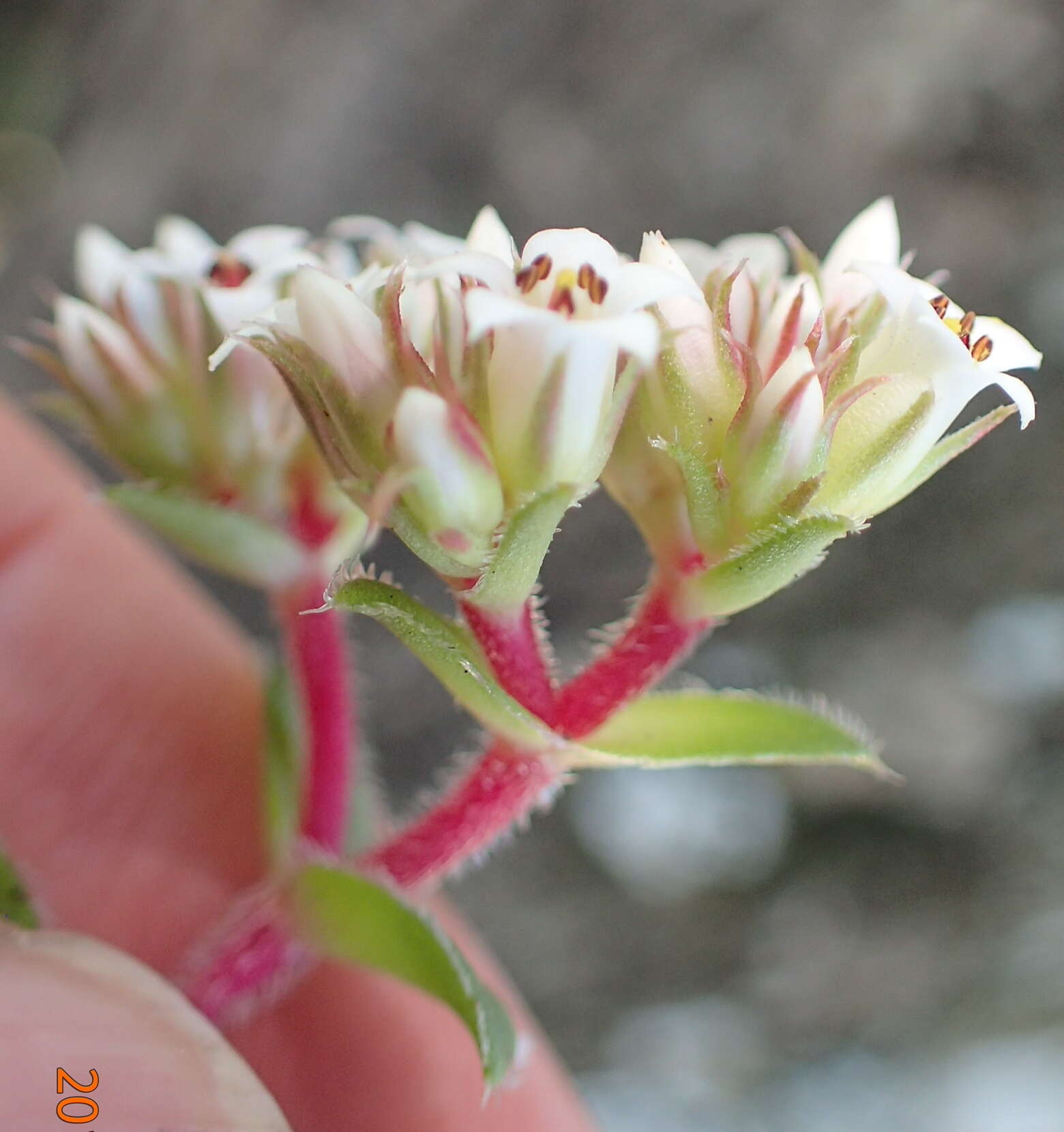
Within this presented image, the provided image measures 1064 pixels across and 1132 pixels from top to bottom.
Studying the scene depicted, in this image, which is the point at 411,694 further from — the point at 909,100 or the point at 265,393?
the point at 909,100

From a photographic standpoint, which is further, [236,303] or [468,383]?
[236,303]

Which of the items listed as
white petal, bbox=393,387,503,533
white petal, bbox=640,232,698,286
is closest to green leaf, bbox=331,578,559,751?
white petal, bbox=393,387,503,533

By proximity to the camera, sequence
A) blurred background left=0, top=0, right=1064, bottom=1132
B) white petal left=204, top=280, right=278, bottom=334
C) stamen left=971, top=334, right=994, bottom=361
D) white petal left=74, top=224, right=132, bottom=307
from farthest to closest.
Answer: blurred background left=0, top=0, right=1064, bottom=1132 < white petal left=74, top=224, right=132, bottom=307 < white petal left=204, top=280, right=278, bottom=334 < stamen left=971, top=334, right=994, bottom=361

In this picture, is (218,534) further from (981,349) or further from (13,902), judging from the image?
(981,349)

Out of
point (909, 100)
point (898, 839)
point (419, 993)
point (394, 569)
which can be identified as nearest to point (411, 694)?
point (394, 569)

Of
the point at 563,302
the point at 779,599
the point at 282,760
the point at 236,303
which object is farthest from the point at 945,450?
the point at 779,599

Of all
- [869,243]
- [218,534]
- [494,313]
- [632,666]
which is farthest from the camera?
[218,534]

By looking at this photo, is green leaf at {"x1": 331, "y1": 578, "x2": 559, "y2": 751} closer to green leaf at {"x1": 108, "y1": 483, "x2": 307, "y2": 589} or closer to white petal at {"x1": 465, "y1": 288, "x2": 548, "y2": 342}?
white petal at {"x1": 465, "y1": 288, "x2": 548, "y2": 342}
